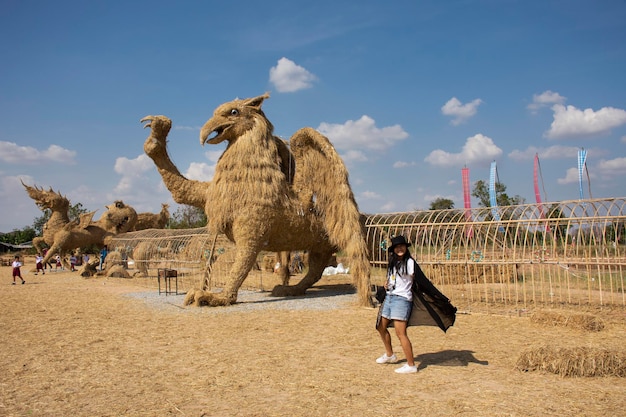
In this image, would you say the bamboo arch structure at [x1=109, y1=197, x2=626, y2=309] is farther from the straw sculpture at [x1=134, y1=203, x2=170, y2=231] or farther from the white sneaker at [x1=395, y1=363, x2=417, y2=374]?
the straw sculpture at [x1=134, y1=203, x2=170, y2=231]

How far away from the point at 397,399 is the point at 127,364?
3284 millimetres

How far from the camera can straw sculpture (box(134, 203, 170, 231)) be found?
85.9 ft

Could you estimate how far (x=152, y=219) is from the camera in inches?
1056

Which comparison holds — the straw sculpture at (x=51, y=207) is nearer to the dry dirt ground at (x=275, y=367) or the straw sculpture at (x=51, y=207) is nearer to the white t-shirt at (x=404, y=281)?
the dry dirt ground at (x=275, y=367)

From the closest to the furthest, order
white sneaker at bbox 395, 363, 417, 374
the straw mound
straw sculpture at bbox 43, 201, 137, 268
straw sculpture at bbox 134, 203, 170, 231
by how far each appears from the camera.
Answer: white sneaker at bbox 395, 363, 417, 374
the straw mound
straw sculpture at bbox 43, 201, 137, 268
straw sculpture at bbox 134, 203, 170, 231

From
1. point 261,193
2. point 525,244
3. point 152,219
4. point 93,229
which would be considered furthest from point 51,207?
point 525,244

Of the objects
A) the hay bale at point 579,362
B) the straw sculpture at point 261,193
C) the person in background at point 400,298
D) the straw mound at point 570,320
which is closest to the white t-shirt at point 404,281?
the person in background at point 400,298

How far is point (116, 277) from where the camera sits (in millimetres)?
18828

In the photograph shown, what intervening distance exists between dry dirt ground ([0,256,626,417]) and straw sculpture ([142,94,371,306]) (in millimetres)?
1375

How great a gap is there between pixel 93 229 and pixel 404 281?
21.7m

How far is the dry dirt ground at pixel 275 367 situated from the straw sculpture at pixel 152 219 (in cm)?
1707

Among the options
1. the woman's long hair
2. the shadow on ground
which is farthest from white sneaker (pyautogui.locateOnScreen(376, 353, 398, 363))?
the woman's long hair

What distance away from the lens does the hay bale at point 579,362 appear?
4750 mm

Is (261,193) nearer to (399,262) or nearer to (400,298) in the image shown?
(399,262)
